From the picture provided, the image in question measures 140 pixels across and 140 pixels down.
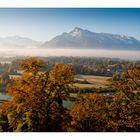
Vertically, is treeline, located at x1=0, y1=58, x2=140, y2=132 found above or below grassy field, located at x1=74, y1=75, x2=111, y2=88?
below

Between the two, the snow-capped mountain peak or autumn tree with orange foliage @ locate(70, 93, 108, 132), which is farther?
the snow-capped mountain peak

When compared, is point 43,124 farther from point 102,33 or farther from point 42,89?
point 102,33

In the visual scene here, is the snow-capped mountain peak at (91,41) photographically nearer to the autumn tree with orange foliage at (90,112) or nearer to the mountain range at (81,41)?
the mountain range at (81,41)

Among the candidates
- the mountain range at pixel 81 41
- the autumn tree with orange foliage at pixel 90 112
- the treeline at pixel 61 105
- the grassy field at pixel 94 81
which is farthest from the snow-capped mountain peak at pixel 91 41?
the autumn tree with orange foliage at pixel 90 112

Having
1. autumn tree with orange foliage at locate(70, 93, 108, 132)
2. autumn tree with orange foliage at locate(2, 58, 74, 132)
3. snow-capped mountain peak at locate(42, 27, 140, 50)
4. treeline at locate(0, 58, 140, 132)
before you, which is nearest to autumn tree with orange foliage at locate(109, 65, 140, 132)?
treeline at locate(0, 58, 140, 132)

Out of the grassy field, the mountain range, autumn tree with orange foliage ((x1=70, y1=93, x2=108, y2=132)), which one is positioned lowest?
autumn tree with orange foliage ((x1=70, y1=93, x2=108, y2=132))

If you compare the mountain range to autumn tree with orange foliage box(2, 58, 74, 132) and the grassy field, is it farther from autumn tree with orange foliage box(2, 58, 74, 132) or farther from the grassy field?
the grassy field

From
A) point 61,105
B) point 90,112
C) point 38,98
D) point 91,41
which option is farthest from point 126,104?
point 38,98

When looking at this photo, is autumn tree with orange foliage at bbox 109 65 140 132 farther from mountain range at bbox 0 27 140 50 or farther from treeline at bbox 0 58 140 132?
mountain range at bbox 0 27 140 50
